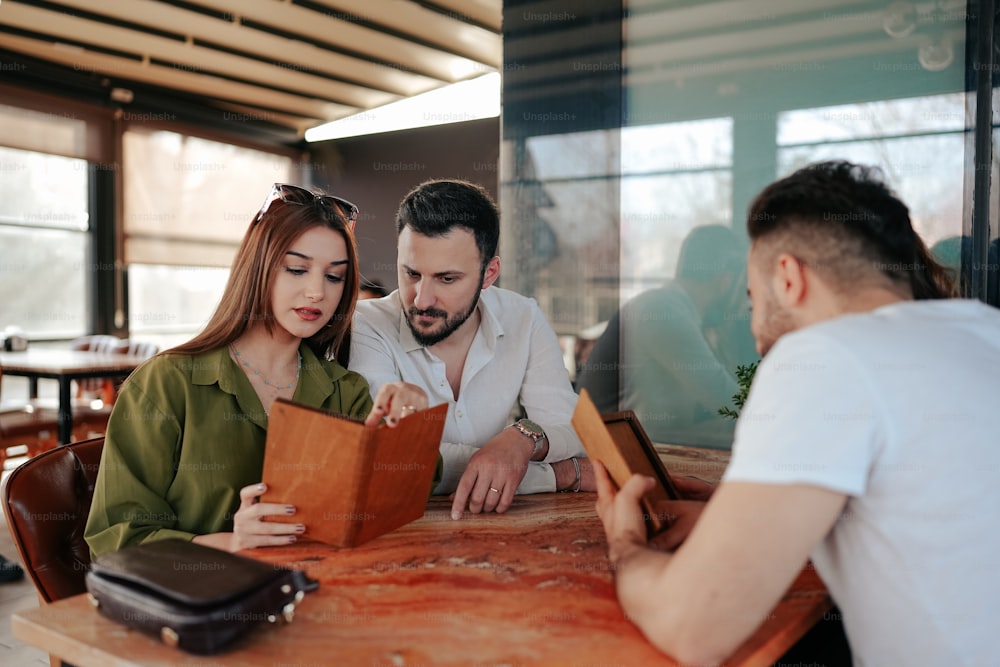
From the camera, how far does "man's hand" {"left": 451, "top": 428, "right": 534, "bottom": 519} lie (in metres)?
1.69

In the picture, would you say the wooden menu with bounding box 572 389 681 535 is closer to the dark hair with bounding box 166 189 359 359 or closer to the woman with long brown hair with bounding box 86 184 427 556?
the woman with long brown hair with bounding box 86 184 427 556

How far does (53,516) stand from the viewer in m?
1.56

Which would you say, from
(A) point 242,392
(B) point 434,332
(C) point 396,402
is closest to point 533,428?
(B) point 434,332

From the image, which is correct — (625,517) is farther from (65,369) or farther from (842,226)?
(65,369)

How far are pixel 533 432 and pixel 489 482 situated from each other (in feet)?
0.89

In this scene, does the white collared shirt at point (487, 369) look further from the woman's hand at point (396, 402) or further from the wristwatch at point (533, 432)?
the woman's hand at point (396, 402)

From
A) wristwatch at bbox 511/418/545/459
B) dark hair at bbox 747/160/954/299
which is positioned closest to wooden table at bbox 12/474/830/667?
wristwatch at bbox 511/418/545/459

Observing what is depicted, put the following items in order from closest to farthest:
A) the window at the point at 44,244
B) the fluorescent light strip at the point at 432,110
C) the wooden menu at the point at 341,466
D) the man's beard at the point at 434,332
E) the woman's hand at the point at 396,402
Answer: the wooden menu at the point at 341,466, the woman's hand at the point at 396,402, the man's beard at the point at 434,332, the window at the point at 44,244, the fluorescent light strip at the point at 432,110

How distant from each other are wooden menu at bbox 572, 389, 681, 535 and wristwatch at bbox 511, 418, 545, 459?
14.9 inches

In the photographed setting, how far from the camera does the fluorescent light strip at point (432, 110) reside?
771 centimetres

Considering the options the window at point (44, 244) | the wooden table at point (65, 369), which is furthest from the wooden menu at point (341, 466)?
the window at point (44, 244)

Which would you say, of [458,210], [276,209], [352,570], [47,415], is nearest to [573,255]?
[458,210]

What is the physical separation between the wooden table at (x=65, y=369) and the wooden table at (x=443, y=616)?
3.64 metres

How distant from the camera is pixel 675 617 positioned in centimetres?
97
